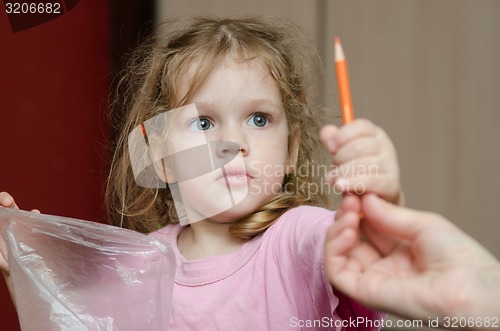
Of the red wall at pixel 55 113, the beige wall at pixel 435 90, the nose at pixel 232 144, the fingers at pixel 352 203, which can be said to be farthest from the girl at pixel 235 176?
the beige wall at pixel 435 90

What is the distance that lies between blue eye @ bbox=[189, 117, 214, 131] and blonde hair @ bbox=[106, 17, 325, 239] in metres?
0.04

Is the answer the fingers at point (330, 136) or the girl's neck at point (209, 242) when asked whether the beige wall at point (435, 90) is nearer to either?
Answer: the girl's neck at point (209, 242)

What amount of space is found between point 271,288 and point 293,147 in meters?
0.26

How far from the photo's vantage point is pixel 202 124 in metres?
0.96

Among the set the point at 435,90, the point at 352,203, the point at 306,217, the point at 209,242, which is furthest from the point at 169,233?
the point at 435,90

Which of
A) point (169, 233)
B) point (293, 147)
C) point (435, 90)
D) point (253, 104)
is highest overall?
point (253, 104)

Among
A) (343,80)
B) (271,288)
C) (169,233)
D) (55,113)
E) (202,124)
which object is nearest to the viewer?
(343,80)

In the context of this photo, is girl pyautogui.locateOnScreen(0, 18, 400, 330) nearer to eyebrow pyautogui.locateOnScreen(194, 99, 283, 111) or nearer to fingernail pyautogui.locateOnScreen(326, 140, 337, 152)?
eyebrow pyautogui.locateOnScreen(194, 99, 283, 111)

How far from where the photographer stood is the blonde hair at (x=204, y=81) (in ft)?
3.19

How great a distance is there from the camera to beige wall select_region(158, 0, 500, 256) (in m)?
2.07

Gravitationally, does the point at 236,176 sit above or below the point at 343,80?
below

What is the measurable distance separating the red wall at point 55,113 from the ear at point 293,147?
784mm

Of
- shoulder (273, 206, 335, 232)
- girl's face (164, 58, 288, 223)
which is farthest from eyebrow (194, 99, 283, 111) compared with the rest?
shoulder (273, 206, 335, 232)

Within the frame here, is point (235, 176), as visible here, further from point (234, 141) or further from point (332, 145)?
point (332, 145)
